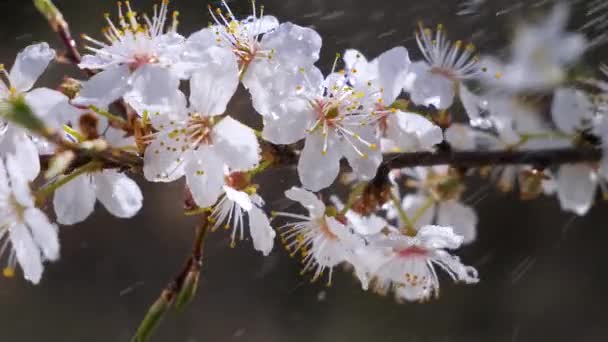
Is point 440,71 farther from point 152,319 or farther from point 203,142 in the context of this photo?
point 152,319

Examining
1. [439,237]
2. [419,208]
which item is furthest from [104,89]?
[419,208]

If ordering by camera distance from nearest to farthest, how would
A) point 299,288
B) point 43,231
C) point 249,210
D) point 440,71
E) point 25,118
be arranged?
point 25,118 → point 43,231 → point 249,210 → point 440,71 → point 299,288

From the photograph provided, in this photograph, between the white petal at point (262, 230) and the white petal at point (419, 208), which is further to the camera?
the white petal at point (419, 208)

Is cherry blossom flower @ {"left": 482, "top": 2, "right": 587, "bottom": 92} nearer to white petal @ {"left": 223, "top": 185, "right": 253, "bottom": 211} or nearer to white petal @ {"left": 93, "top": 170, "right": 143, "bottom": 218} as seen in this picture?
white petal @ {"left": 223, "top": 185, "right": 253, "bottom": 211}

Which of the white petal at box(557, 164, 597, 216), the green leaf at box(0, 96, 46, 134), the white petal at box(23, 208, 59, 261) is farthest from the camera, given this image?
the white petal at box(557, 164, 597, 216)

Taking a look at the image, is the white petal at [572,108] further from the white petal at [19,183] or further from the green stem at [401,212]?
the white petal at [19,183]

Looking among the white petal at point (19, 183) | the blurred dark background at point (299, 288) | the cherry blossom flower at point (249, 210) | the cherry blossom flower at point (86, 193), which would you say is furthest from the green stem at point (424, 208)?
the blurred dark background at point (299, 288)

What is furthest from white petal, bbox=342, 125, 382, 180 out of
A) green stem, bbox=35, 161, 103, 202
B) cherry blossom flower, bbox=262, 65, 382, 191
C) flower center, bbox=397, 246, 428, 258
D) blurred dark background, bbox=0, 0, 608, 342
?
blurred dark background, bbox=0, 0, 608, 342
